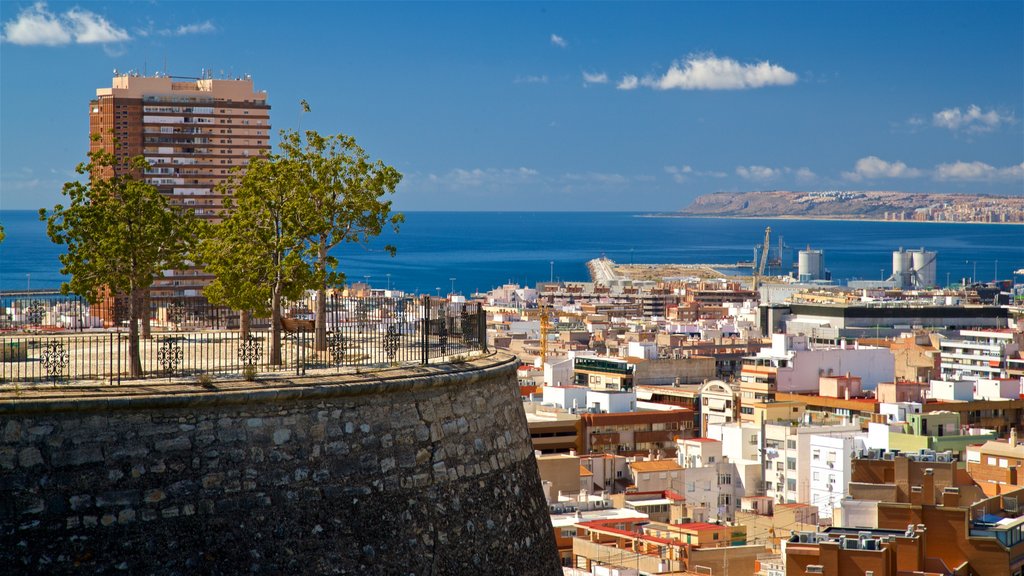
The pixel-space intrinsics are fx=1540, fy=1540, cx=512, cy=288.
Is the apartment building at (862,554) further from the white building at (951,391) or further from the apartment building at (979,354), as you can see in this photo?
the apartment building at (979,354)

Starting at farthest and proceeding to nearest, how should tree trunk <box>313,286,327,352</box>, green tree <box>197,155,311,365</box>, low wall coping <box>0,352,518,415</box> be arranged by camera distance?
green tree <box>197,155,311,365</box> < tree trunk <box>313,286,327,352</box> < low wall coping <box>0,352,518,415</box>

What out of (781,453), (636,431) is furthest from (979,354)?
(781,453)

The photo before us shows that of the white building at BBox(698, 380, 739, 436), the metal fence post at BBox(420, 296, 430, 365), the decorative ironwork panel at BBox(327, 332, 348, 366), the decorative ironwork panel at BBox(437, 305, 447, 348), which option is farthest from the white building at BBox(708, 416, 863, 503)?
the decorative ironwork panel at BBox(327, 332, 348, 366)

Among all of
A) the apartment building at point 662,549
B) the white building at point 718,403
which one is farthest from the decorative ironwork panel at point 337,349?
the white building at point 718,403

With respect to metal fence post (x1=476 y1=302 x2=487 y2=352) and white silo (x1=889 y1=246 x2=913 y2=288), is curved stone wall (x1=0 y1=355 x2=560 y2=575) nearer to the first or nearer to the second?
metal fence post (x1=476 y1=302 x2=487 y2=352)

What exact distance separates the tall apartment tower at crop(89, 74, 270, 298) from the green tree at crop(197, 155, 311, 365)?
6641 cm

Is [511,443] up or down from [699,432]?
up

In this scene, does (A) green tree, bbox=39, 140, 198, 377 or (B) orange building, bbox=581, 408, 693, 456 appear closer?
(A) green tree, bbox=39, 140, 198, 377

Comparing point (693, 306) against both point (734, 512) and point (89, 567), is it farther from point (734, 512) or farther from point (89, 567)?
point (89, 567)

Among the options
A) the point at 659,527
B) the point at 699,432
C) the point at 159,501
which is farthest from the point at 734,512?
the point at 159,501

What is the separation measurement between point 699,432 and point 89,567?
55650 millimetres

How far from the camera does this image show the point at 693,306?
13962 centimetres

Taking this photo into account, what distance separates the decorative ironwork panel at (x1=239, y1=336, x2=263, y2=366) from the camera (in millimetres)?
12898

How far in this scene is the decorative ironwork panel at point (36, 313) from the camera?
1795 cm
